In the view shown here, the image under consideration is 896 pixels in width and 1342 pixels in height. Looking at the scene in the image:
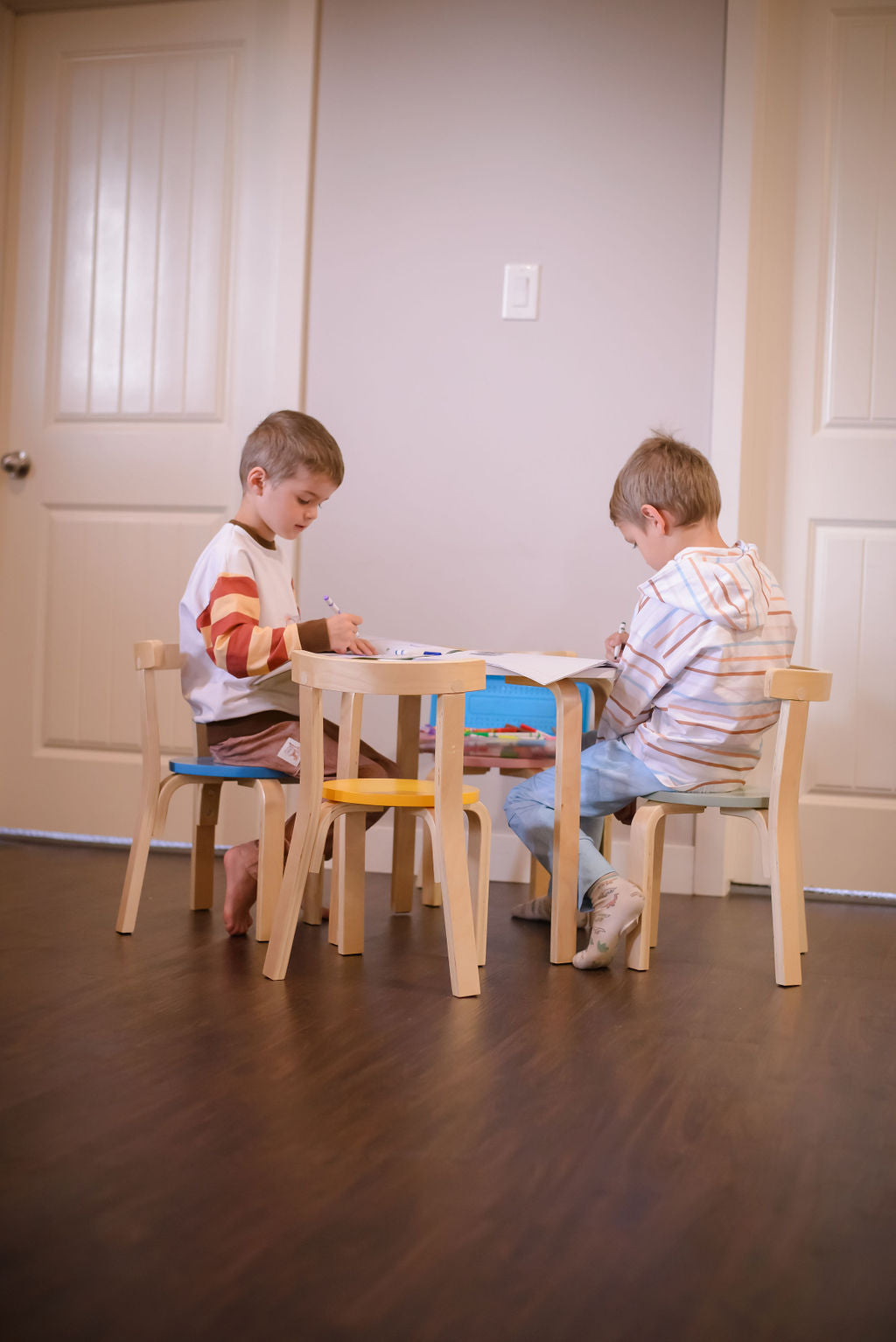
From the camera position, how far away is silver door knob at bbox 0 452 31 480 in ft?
10.9

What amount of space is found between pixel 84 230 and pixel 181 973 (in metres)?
2.27

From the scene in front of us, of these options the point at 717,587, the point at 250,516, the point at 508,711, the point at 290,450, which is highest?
the point at 290,450

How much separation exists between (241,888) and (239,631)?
47 cm

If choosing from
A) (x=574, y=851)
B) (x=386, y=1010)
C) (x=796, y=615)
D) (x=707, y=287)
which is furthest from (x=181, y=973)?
(x=707, y=287)

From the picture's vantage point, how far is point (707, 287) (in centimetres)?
288

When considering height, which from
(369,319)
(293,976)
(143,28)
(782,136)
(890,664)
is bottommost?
(293,976)

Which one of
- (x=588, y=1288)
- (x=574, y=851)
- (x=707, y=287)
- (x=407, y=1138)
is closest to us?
(x=588, y=1288)

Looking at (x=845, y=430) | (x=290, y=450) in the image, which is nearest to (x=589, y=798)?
(x=290, y=450)

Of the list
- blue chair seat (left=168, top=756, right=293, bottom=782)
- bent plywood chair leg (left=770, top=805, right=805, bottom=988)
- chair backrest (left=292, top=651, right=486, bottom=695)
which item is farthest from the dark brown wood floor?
chair backrest (left=292, top=651, right=486, bottom=695)

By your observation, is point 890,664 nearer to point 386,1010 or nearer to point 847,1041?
point 847,1041

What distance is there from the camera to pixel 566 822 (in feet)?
6.62

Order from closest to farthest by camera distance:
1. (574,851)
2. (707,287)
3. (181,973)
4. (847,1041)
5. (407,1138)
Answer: (407,1138) → (847,1041) → (181,973) → (574,851) → (707,287)

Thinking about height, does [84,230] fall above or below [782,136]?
below

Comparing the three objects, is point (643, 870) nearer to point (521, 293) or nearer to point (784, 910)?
point (784, 910)
